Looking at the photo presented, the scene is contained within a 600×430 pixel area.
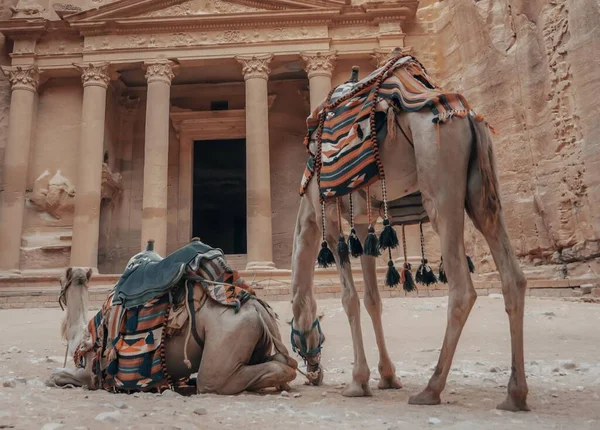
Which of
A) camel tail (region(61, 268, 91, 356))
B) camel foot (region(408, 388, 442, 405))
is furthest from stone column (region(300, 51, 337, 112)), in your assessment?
camel foot (region(408, 388, 442, 405))

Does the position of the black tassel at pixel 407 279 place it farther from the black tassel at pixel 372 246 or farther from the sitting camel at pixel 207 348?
the sitting camel at pixel 207 348

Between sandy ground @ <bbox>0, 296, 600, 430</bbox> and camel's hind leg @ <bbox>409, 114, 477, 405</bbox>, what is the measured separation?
317mm

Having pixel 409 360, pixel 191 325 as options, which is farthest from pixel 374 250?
pixel 409 360

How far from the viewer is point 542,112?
51.0ft

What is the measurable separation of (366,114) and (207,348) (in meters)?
2.26

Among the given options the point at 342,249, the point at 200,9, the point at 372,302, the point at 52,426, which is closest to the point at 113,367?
the point at 52,426

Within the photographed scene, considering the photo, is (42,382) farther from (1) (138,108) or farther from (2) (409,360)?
(1) (138,108)

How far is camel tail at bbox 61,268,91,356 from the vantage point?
557 cm

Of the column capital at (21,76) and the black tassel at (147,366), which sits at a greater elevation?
the column capital at (21,76)

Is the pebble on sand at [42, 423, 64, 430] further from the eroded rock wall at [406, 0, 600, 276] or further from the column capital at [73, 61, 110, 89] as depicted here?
the column capital at [73, 61, 110, 89]

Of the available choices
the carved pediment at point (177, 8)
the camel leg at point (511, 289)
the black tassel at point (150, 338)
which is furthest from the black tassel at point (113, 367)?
the carved pediment at point (177, 8)

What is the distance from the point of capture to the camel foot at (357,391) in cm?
420

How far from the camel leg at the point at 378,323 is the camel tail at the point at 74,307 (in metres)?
3.03

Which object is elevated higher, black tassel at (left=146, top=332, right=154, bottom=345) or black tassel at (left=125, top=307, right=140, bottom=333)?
black tassel at (left=125, top=307, right=140, bottom=333)
